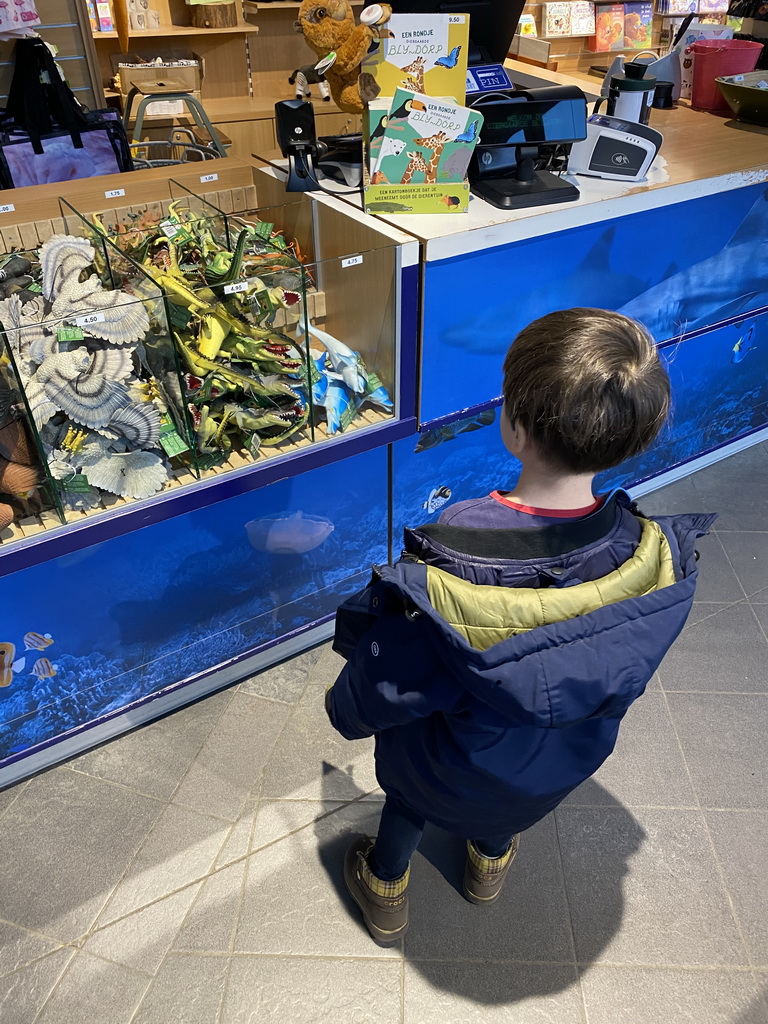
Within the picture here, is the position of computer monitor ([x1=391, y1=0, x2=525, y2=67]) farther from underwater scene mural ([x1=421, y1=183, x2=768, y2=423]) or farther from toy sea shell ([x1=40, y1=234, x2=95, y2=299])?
toy sea shell ([x1=40, y1=234, x2=95, y2=299])

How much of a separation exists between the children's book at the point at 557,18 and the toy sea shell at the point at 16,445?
5630 millimetres

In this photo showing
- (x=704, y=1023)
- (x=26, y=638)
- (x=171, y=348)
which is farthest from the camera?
(x=26, y=638)

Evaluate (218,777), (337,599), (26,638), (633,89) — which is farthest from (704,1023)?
(633,89)

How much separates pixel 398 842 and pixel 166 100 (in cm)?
379

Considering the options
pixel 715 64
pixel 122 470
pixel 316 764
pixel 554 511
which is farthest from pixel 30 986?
pixel 715 64

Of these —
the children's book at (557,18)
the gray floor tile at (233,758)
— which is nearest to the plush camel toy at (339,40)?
the gray floor tile at (233,758)

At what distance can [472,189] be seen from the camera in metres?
2.20

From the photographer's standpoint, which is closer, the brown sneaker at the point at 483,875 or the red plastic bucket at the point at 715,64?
Result: the brown sneaker at the point at 483,875

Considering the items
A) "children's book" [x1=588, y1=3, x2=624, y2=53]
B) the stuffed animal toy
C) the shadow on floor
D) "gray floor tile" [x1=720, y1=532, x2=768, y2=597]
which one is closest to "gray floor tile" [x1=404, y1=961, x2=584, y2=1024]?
the shadow on floor

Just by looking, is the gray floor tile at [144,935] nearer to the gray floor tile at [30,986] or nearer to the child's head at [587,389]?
the gray floor tile at [30,986]

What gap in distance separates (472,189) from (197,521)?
1.24 meters

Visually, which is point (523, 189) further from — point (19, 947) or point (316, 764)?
point (19, 947)

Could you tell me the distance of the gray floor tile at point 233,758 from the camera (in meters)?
2.09

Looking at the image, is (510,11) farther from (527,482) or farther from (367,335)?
(527,482)
